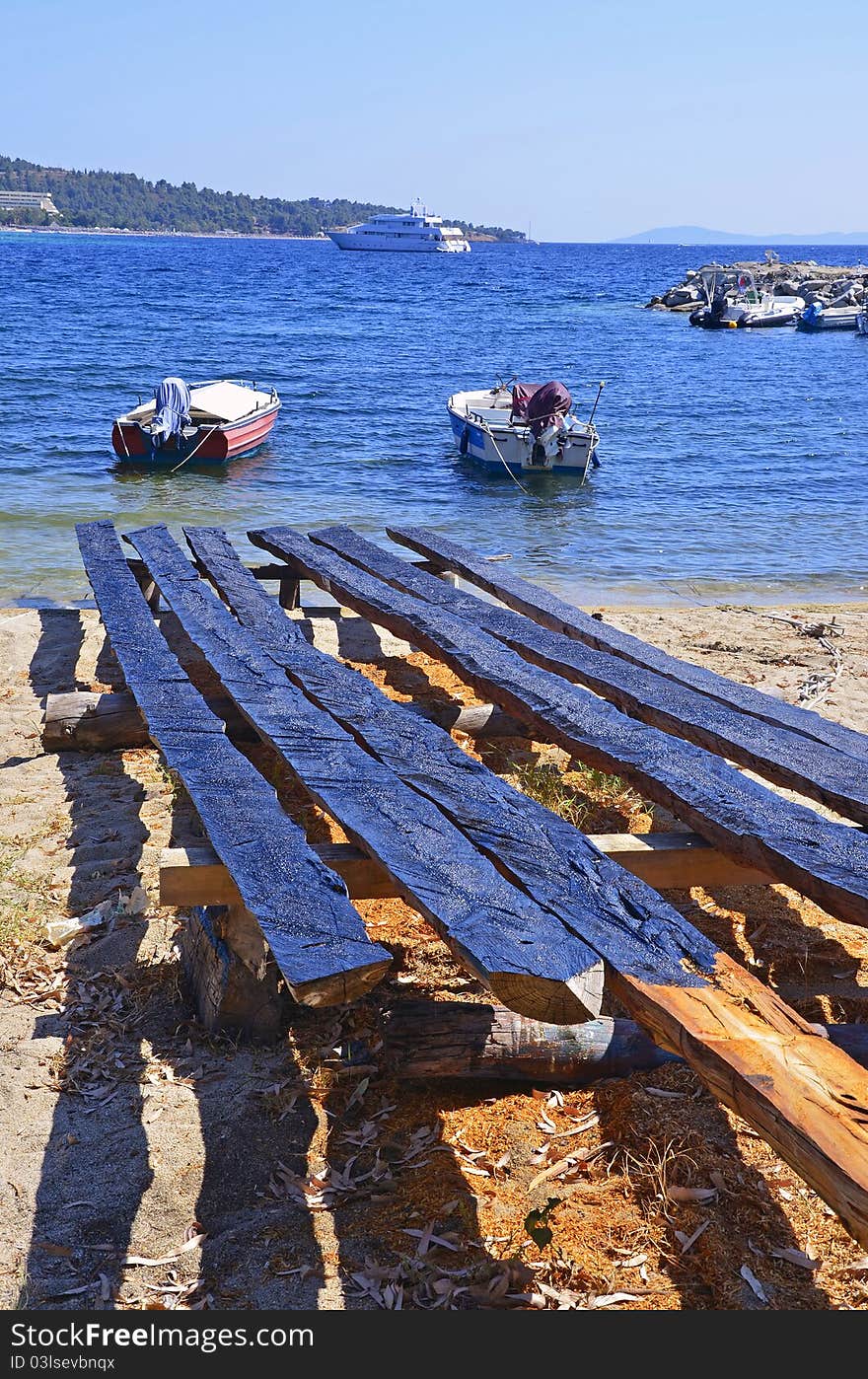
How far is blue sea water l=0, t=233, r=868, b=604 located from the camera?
1407cm

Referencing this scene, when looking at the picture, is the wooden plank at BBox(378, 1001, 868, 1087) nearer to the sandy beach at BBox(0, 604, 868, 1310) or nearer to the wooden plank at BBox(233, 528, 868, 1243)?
the sandy beach at BBox(0, 604, 868, 1310)

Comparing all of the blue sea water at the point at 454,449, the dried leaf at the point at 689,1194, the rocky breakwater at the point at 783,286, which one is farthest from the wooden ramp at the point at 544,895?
the rocky breakwater at the point at 783,286

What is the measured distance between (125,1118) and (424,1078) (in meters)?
0.96

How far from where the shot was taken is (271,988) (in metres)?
3.91

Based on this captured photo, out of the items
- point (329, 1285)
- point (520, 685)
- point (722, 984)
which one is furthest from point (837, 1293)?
point (520, 685)

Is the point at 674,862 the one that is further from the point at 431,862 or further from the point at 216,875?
the point at 216,875

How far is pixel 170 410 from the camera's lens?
18.9 metres

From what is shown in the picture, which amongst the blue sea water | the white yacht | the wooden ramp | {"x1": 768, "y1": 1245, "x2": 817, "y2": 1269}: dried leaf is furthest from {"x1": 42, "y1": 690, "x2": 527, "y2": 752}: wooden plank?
the white yacht

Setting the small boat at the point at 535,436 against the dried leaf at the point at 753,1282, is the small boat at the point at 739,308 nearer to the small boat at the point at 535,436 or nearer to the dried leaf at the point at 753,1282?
the small boat at the point at 535,436

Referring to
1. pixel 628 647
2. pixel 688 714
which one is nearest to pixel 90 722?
pixel 628 647

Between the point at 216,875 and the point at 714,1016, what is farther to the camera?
the point at 216,875

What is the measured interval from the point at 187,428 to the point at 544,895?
17247mm

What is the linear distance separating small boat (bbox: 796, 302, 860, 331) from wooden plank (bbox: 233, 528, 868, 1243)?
2365 inches

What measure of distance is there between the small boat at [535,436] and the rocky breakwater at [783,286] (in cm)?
4485
